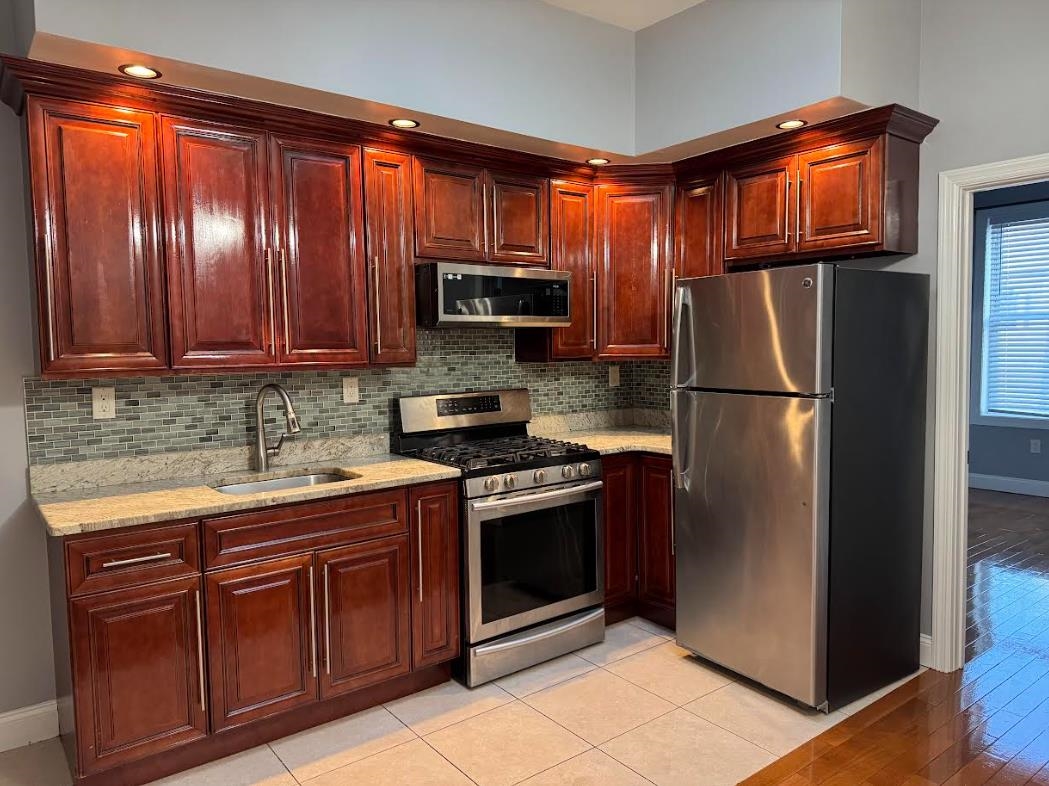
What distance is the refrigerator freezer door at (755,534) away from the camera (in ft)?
9.08

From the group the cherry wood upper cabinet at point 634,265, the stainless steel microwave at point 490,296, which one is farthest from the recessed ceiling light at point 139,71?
the cherry wood upper cabinet at point 634,265

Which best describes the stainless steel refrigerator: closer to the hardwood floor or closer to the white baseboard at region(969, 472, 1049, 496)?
the hardwood floor

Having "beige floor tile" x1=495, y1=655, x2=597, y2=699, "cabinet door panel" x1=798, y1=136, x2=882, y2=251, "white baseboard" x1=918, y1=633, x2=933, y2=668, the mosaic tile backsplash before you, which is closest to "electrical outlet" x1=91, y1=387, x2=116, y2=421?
the mosaic tile backsplash

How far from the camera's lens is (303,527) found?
264 cm

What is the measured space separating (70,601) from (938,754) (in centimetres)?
295

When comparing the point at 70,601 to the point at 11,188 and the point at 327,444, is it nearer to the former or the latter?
the point at 327,444

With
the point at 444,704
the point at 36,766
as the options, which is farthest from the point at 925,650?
the point at 36,766

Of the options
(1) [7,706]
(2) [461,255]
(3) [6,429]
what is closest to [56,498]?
Answer: (3) [6,429]

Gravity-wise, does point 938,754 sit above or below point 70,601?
below

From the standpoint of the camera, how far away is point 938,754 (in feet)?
8.38

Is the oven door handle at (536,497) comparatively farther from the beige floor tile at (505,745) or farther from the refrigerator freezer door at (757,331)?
the beige floor tile at (505,745)

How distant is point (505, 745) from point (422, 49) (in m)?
2.68

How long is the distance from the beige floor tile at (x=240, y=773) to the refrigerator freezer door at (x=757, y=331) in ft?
7.15

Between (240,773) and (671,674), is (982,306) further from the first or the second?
(240,773)
